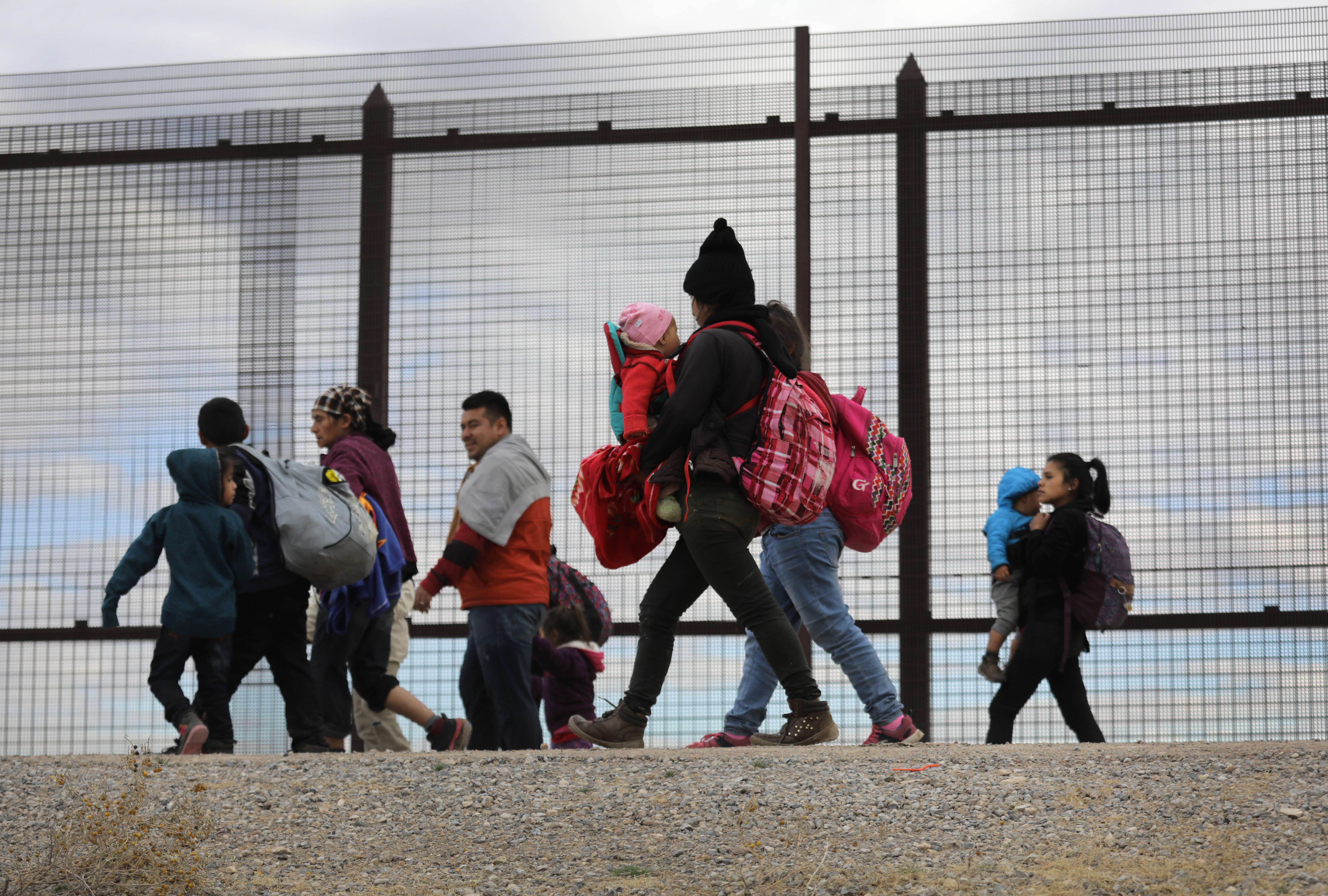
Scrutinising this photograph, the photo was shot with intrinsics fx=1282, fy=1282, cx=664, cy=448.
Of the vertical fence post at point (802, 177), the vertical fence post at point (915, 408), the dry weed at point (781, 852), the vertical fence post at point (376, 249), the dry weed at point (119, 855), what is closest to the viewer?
the dry weed at point (781, 852)

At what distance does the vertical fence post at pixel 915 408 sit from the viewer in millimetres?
6617

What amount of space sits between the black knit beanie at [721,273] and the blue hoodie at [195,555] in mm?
2305

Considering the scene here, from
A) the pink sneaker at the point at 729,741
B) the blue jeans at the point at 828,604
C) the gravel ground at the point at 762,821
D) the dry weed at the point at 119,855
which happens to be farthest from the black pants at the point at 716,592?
the dry weed at the point at 119,855

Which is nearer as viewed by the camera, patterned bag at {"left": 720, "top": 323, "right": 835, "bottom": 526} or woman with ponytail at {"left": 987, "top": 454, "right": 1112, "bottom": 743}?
patterned bag at {"left": 720, "top": 323, "right": 835, "bottom": 526}

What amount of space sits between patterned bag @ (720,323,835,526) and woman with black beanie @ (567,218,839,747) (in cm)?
3

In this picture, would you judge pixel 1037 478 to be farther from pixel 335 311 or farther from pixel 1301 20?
pixel 335 311

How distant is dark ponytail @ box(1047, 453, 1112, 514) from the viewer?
20.1 feet

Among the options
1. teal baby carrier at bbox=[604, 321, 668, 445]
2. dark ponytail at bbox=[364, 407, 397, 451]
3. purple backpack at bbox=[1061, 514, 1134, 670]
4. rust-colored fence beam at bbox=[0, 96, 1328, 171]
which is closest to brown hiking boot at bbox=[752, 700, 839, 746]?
teal baby carrier at bbox=[604, 321, 668, 445]

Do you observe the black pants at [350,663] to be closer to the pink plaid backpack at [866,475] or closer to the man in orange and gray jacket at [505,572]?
the man in orange and gray jacket at [505,572]

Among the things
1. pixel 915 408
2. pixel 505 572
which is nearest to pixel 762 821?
pixel 505 572

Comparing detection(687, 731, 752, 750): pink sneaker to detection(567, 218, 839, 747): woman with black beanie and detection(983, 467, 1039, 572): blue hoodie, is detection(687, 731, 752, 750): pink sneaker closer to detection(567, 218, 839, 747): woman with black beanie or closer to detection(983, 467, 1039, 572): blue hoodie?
detection(567, 218, 839, 747): woman with black beanie

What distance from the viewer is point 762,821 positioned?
352 centimetres

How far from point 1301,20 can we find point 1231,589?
124 inches

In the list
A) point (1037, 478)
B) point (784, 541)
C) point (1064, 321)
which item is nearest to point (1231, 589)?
point (1037, 478)
